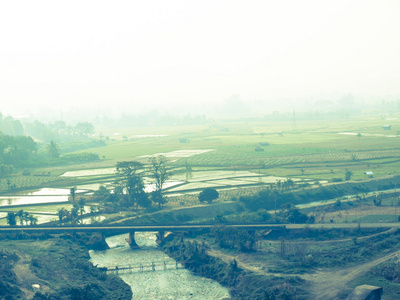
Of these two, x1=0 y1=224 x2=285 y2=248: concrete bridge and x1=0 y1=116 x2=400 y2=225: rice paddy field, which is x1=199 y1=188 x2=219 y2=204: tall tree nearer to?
x1=0 y1=116 x2=400 y2=225: rice paddy field

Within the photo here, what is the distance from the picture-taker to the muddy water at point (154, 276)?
29.9 m

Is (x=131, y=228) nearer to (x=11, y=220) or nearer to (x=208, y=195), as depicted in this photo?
(x=11, y=220)

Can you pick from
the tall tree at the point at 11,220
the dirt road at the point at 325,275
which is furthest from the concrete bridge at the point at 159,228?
the dirt road at the point at 325,275

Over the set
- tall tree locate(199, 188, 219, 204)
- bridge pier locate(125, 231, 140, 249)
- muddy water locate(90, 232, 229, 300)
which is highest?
tall tree locate(199, 188, 219, 204)

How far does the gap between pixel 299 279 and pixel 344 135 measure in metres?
81.5

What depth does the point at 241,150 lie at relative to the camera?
87.5m

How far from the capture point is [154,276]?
32.5m

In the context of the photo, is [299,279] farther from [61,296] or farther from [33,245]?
[33,245]

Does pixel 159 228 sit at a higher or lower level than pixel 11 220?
lower

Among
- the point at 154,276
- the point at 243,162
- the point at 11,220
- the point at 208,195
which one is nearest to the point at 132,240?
the point at 154,276

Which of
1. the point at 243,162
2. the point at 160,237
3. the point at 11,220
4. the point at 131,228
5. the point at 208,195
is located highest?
the point at 243,162

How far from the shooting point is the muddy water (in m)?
29.9

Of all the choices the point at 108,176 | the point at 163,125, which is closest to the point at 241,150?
the point at 108,176

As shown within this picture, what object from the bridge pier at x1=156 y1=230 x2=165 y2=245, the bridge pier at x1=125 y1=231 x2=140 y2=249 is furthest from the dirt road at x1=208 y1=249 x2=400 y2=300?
the bridge pier at x1=125 y1=231 x2=140 y2=249
